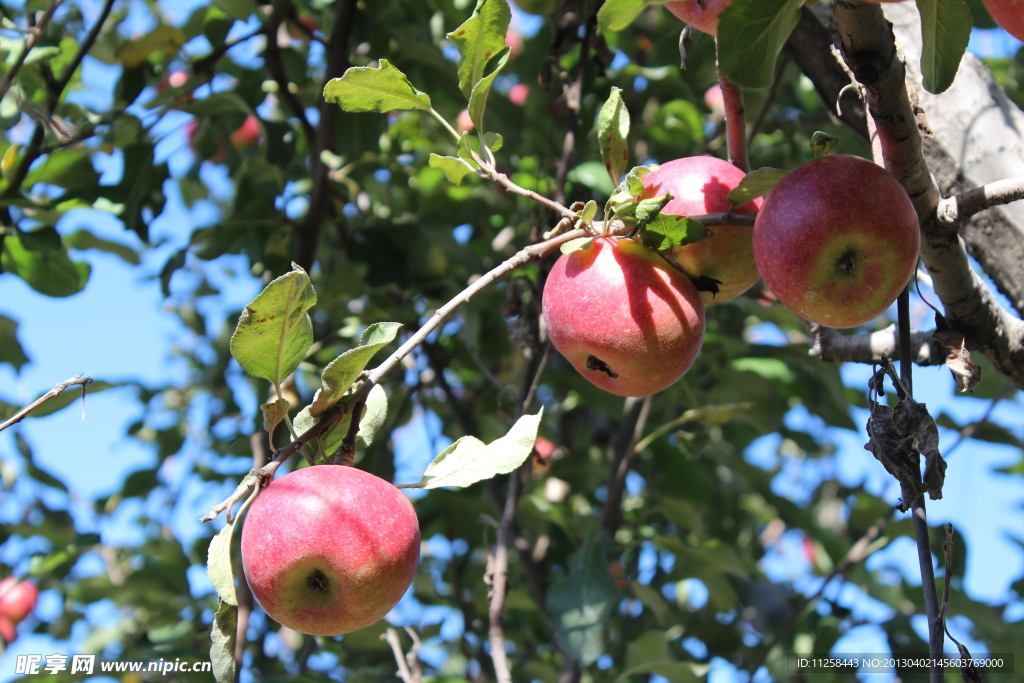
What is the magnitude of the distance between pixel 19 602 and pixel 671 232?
2859 mm

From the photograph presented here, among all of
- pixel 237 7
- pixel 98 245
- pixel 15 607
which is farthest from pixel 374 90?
pixel 15 607

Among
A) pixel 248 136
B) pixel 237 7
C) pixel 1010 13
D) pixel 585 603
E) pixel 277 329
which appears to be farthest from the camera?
pixel 248 136

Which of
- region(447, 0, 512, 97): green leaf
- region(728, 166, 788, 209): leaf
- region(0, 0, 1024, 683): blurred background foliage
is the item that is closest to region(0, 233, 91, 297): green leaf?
region(0, 0, 1024, 683): blurred background foliage

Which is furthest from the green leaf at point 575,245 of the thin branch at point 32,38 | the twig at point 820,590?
the twig at point 820,590

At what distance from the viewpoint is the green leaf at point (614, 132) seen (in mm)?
963

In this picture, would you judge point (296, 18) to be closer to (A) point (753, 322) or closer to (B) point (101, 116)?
(B) point (101, 116)

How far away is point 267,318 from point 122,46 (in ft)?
→ 4.14

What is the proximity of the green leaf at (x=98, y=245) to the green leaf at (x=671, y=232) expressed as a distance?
1524mm

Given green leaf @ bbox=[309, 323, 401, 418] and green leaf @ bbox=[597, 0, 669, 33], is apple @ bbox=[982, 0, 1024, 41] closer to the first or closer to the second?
green leaf @ bbox=[597, 0, 669, 33]

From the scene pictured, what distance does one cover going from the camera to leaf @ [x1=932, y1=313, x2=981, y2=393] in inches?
35.0

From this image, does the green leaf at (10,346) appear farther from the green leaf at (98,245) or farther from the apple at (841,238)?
the apple at (841,238)

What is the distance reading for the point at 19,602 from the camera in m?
2.71

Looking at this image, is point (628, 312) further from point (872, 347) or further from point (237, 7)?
point (237, 7)

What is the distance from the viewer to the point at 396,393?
2.06m
